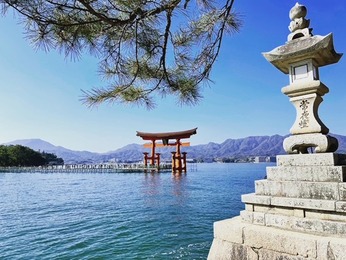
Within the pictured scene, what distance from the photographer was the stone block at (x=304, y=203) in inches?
89.4

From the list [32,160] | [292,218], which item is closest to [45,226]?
[292,218]

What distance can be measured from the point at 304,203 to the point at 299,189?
5.7 inches

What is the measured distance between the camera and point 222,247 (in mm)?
2730

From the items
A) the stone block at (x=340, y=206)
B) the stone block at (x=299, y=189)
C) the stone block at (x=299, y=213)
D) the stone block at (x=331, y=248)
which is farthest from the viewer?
the stone block at (x=299, y=213)

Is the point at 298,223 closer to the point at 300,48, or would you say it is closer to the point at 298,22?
the point at 300,48

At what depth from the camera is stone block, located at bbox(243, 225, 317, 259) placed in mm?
2225

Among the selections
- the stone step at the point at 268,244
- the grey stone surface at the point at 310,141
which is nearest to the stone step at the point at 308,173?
the grey stone surface at the point at 310,141

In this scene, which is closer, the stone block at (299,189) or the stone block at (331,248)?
the stone block at (331,248)

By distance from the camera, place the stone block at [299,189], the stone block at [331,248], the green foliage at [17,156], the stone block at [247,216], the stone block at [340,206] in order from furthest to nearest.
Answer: the green foliage at [17,156], the stone block at [247,216], the stone block at [299,189], the stone block at [340,206], the stone block at [331,248]

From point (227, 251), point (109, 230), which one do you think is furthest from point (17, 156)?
point (227, 251)

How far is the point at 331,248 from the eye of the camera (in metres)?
2.11

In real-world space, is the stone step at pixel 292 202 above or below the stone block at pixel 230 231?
above

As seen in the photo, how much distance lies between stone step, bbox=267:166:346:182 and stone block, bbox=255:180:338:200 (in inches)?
2.4

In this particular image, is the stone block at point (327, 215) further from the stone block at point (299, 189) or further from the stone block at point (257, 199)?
the stone block at point (257, 199)
